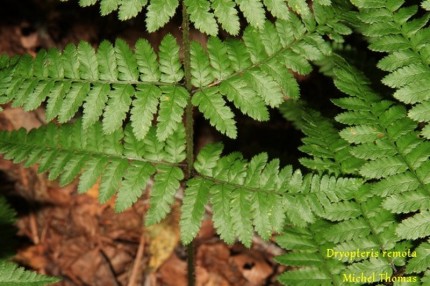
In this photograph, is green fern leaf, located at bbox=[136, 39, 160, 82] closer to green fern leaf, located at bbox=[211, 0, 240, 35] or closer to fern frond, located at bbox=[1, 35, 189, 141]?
fern frond, located at bbox=[1, 35, 189, 141]

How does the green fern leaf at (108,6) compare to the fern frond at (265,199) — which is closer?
the green fern leaf at (108,6)

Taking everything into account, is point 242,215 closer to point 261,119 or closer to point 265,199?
point 265,199

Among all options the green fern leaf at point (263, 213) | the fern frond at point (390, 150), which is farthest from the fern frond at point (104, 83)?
the fern frond at point (390, 150)

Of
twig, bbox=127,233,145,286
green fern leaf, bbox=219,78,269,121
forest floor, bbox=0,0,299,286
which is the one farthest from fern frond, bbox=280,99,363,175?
twig, bbox=127,233,145,286

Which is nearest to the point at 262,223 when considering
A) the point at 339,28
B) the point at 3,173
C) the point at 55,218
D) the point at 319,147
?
the point at 319,147

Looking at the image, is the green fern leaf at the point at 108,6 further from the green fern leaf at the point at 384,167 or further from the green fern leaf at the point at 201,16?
the green fern leaf at the point at 384,167

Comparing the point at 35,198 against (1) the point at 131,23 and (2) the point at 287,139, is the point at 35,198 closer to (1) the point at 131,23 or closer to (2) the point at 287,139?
(1) the point at 131,23
